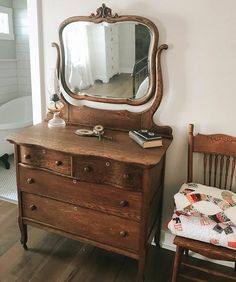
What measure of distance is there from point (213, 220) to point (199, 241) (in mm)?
132

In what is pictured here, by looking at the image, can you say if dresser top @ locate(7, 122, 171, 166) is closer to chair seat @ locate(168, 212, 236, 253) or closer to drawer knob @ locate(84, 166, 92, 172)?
drawer knob @ locate(84, 166, 92, 172)

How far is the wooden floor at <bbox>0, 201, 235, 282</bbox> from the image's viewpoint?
178 cm

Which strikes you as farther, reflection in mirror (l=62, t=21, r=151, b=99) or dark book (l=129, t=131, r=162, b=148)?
reflection in mirror (l=62, t=21, r=151, b=99)

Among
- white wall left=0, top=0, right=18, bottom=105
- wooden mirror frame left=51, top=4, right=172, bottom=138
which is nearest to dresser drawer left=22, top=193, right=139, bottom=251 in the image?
wooden mirror frame left=51, top=4, right=172, bottom=138

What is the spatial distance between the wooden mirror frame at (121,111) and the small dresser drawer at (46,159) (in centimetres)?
45

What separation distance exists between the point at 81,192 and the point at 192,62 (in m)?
1.06

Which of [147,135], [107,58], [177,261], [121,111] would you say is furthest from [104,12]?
[177,261]

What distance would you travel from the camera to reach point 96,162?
1589 mm

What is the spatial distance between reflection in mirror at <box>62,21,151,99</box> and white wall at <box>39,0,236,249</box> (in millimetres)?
116

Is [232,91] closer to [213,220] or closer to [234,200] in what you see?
[234,200]

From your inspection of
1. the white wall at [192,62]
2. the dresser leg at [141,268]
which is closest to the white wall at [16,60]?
the white wall at [192,62]

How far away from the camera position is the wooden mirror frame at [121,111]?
178 cm

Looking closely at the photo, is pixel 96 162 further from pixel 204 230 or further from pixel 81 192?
pixel 204 230

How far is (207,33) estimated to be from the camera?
1.66 meters
